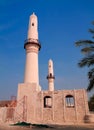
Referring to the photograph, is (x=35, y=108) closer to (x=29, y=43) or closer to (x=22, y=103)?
(x=22, y=103)

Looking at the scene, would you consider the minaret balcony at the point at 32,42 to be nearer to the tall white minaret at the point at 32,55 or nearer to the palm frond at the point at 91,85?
the tall white minaret at the point at 32,55

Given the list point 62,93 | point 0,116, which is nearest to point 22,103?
point 0,116

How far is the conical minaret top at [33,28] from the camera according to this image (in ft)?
114

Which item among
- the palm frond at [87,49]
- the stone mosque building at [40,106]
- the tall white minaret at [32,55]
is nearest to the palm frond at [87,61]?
the palm frond at [87,49]

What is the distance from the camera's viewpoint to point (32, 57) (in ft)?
109

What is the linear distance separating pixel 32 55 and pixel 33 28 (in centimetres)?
674

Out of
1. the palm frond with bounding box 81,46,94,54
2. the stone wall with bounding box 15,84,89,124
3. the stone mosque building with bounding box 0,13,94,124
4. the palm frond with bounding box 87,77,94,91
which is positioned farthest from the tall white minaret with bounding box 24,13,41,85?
the palm frond with bounding box 81,46,94,54

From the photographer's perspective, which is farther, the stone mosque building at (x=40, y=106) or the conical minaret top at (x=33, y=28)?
the conical minaret top at (x=33, y=28)

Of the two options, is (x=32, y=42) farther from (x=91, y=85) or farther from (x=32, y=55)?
(x=91, y=85)

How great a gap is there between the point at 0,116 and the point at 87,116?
15798 mm

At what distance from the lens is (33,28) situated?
117 ft

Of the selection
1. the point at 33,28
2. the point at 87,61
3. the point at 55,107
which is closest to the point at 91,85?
the point at 87,61

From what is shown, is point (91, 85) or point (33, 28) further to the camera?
point (33, 28)

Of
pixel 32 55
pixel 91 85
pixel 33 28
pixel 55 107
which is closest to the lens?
pixel 91 85
